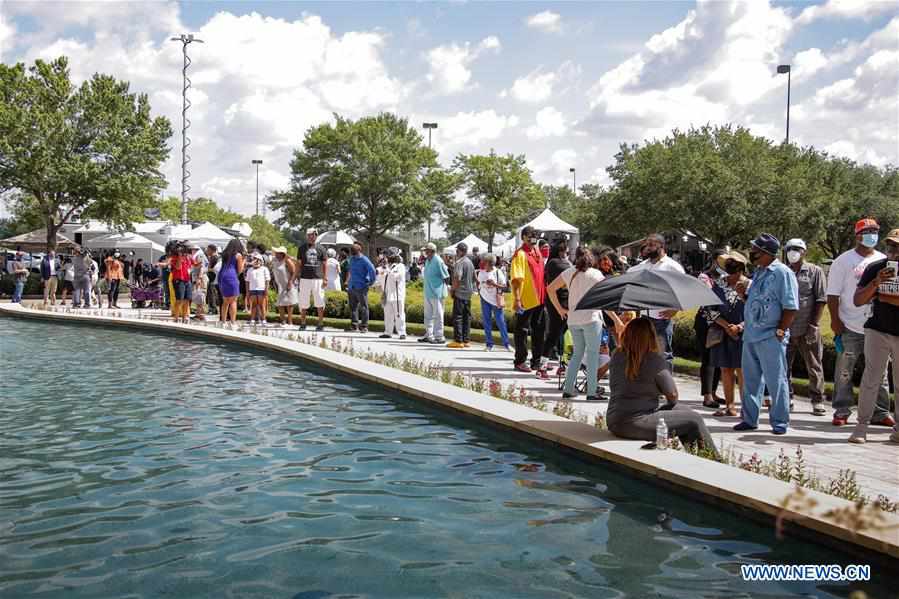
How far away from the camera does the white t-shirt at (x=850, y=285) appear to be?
830 cm

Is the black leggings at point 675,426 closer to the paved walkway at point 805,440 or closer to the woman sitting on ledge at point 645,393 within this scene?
the woman sitting on ledge at point 645,393

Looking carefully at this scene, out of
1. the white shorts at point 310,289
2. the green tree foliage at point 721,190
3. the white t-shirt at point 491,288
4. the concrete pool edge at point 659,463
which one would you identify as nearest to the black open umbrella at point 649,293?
the concrete pool edge at point 659,463

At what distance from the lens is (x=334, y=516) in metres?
5.86

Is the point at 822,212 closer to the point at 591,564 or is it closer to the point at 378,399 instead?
the point at 378,399

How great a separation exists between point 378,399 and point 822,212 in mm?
44087

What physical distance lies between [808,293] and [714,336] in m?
1.20

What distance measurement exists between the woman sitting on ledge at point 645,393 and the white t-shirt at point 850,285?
244cm

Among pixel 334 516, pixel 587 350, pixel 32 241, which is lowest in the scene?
pixel 334 516

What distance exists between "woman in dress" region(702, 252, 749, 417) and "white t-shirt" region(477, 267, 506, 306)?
5774mm

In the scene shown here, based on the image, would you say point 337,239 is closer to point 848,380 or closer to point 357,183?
point 357,183

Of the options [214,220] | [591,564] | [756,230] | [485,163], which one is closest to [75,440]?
[591,564]

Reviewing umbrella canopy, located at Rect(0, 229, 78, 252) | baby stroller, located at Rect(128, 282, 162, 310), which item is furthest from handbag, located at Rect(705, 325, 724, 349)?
umbrella canopy, located at Rect(0, 229, 78, 252)

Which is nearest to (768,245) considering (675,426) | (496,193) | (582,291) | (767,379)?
(767,379)

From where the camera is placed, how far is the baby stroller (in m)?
26.0
